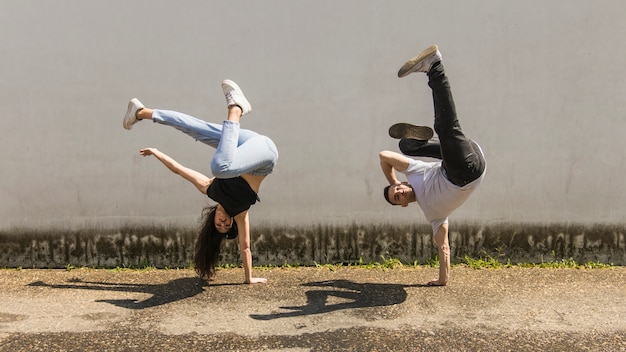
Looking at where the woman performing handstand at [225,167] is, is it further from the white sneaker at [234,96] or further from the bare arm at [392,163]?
the bare arm at [392,163]

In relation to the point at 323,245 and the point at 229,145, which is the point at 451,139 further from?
the point at 323,245

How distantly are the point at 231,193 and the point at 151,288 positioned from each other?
3.45ft

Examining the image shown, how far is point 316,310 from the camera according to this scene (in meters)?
3.54

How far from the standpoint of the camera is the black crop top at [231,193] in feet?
12.4

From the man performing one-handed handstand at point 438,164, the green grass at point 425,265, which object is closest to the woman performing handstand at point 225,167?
the green grass at point 425,265

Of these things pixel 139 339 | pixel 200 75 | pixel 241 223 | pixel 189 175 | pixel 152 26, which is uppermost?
pixel 152 26

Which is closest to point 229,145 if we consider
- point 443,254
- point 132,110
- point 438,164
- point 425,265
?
point 132,110

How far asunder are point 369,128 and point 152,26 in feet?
6.37

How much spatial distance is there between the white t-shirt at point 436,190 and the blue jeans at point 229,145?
3.44 feet

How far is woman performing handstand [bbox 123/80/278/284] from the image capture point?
3.48m

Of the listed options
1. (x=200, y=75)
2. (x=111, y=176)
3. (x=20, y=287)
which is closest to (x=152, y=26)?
(x=200, y=75)

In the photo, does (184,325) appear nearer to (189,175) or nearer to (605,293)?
(189,175)

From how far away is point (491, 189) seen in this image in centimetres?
434

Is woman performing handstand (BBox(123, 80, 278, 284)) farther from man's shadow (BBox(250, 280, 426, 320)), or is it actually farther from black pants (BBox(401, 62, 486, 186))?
black pants (BBox(401, 62, 486, 186))
